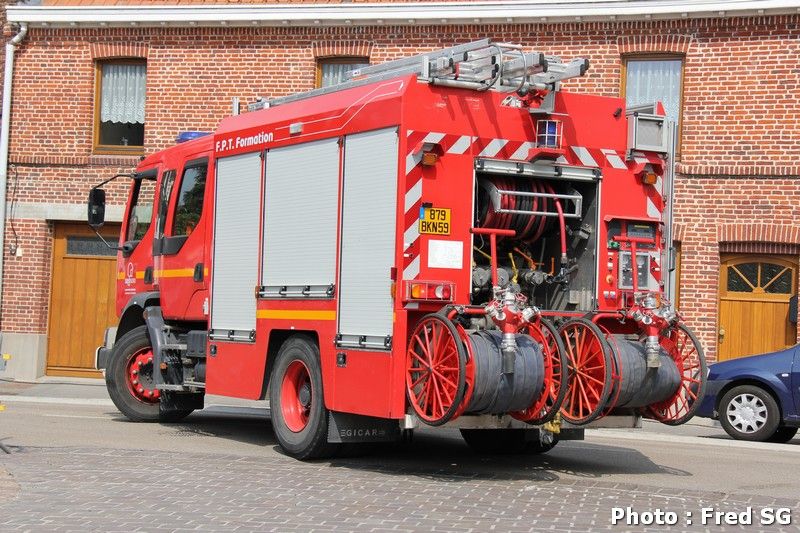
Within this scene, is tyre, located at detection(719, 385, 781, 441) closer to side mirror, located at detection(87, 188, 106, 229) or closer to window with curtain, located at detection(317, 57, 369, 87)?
side mirror, located at detection(87, 188, 106, 229)

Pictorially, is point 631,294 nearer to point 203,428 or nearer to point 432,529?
point 432,529

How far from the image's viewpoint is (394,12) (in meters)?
22.4

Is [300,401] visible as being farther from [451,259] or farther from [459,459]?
[451,259]

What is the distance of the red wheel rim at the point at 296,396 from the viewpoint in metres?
11.8

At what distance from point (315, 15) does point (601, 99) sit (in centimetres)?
1196

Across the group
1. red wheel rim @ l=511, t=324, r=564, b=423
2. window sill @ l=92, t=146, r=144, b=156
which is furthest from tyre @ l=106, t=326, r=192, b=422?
window sill @ l=92, t=146, r=144, b=156

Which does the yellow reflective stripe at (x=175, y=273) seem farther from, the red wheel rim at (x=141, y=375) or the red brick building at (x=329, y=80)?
the red brick building at (x=329, y=80)

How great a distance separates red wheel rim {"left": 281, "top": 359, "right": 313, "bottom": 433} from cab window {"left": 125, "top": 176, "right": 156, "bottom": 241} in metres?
3.77

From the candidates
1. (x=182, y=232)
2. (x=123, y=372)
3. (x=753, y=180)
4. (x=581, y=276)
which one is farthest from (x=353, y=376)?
(x=753, y=180)

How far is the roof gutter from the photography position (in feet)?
69.0

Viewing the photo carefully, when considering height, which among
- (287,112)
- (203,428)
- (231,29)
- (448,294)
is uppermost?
(231,29)

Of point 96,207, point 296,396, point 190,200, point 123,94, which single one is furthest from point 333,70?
point 296,396

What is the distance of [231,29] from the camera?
2328 centimetres

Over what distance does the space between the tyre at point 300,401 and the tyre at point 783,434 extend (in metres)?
6.45
